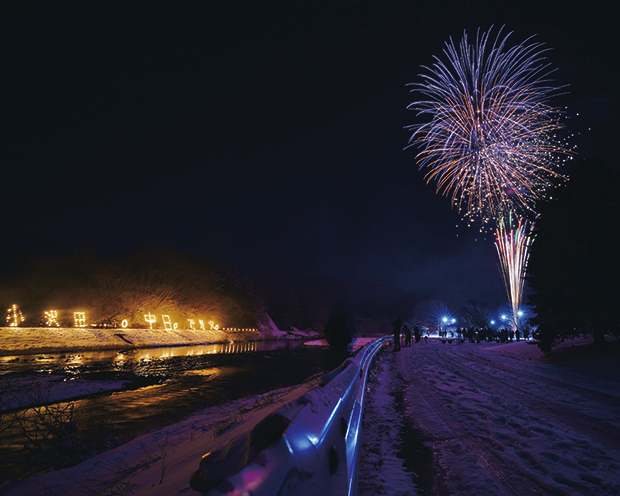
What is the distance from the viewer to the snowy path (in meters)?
2.63

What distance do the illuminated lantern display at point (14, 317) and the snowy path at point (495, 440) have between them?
162ft

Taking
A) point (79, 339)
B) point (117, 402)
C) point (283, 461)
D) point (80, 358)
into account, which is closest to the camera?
point (283, 461)

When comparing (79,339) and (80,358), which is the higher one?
(79,339)

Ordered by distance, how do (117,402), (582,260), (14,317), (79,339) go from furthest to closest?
(14,317) < (79,339) < (582,260) < (117,402)

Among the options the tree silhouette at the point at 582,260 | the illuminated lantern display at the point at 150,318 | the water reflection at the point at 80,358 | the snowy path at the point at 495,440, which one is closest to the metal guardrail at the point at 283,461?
the snowy path at the point at 495,440

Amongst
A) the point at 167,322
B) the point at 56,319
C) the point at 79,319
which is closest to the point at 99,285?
the point at 79,319

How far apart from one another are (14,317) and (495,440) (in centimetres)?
5292

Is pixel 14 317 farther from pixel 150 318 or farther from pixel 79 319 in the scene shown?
pixel 150 318

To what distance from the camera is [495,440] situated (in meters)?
3.63

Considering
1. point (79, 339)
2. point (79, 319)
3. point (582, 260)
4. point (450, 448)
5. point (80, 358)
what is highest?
point (582, 260)

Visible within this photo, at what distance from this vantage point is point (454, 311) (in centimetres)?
12512

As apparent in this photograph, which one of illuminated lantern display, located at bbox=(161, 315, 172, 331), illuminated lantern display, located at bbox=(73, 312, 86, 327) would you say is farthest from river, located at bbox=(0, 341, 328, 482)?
illuminated lantern display, located at bbox=(161, 315, 172, 331)

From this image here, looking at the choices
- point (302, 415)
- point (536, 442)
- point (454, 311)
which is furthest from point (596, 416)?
point (454, 311)

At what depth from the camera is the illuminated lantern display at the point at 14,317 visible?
3822cm
